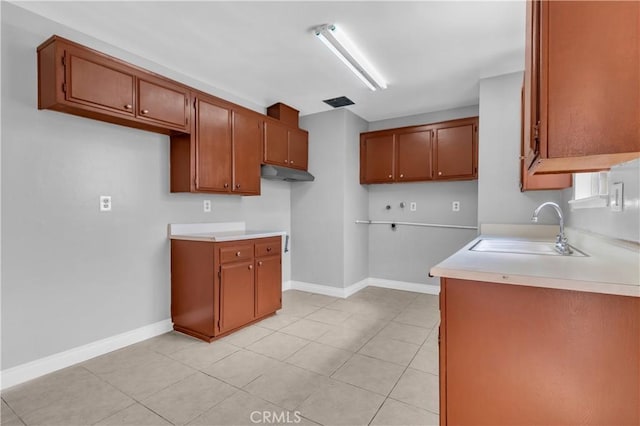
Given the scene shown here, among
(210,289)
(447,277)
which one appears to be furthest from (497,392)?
(210,289)

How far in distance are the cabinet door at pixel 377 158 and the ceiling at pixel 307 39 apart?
967 mm

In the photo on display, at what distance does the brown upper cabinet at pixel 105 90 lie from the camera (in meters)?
2.07

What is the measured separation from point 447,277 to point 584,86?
815mm

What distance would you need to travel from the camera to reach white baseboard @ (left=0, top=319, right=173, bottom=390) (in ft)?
6.73

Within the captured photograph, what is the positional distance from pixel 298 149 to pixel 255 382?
9.84 ft

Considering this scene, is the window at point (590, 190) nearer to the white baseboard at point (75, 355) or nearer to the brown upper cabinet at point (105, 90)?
the brown upper cabinet at point (105, 90)

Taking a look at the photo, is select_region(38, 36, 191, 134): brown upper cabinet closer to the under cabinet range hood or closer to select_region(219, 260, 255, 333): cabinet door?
the under cabinet range hood

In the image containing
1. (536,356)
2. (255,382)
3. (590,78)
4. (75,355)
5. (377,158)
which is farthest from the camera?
(377,158)

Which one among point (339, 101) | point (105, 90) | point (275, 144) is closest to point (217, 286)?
point (105, 90)

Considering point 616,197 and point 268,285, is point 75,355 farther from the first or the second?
point 616,197

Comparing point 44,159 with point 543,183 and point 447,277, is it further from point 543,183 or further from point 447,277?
point 543,183

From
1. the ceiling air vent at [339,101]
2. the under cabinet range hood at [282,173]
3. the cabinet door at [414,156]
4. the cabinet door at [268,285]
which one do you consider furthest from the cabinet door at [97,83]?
the cabinet door at [414,156]

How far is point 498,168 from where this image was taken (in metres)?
3.08

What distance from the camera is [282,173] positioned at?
3789 mm
